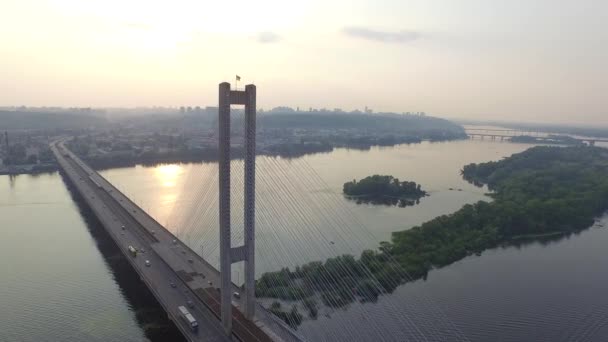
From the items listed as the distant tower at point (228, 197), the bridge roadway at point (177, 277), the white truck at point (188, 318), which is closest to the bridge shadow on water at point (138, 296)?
the bridge roadway at point (177, 277)

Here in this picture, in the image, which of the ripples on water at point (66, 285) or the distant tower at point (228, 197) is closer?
the distant tower at point (228, 197)

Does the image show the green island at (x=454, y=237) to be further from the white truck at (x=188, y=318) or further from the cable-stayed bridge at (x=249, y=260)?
the white truck at (x=188, y=318)

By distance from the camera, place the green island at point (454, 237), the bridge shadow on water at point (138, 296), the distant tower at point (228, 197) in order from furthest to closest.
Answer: the green island at point (454, 237) → the bridge shadow on water at point (138, 296) → the distant tower at point (228, 197)

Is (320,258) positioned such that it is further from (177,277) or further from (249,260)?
(249,260)

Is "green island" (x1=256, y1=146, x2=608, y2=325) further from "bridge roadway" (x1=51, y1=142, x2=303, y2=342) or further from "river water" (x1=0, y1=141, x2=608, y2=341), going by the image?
"bridge roadway" (x1=51, y1=142, x2=303, y2=342)

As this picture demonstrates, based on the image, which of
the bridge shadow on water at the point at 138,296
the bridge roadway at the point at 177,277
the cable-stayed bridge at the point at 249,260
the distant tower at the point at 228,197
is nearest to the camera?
the distant tower at the point at 228,197

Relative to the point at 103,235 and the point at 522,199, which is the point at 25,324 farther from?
the point at 522,199

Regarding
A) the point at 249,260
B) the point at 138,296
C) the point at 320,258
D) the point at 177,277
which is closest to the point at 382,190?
the point at 320,258
